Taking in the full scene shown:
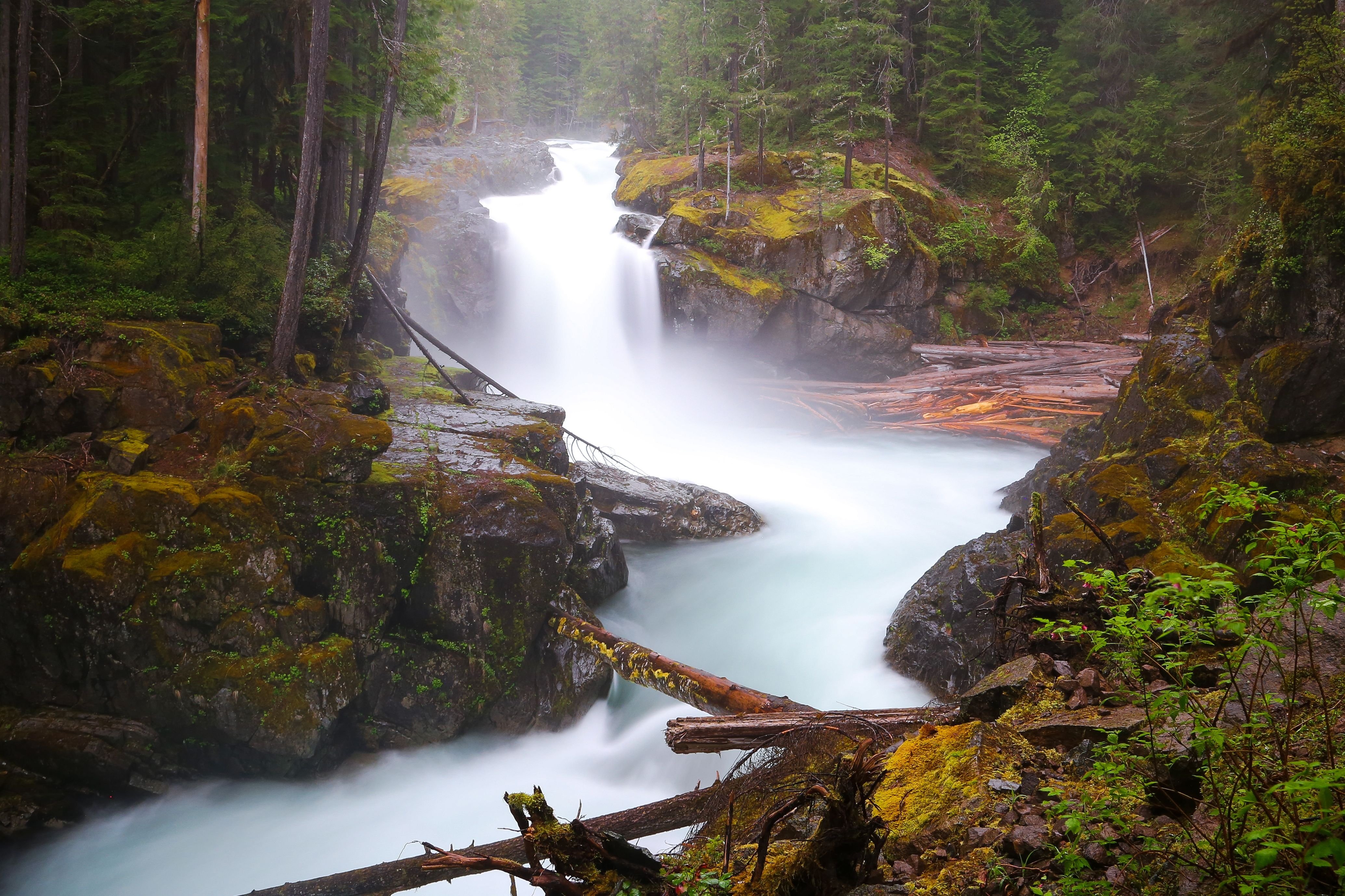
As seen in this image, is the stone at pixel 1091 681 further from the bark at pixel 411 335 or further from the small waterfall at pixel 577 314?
the small waterfall at pixel 577 314

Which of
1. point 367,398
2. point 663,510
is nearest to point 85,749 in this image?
point 367,398

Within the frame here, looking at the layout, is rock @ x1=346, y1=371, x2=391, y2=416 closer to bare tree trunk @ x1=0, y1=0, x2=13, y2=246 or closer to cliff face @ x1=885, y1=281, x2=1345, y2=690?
bare tree trunk @ x1=0, y1=0, x2=13, y2=246

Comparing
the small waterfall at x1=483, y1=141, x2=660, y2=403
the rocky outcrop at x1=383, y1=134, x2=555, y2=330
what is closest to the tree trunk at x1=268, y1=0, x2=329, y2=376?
the small waterfall at x1=483, y1=141, x2=660, y2=403

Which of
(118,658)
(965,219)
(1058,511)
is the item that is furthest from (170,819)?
(965,219)

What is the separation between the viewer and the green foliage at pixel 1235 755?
189 centimetres

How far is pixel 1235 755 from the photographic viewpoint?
229cm

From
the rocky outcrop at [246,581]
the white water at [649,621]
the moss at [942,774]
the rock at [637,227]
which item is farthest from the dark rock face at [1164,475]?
the rock at [637,227]

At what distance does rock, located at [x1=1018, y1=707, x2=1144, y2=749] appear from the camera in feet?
10.4

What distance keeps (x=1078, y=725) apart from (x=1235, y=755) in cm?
106

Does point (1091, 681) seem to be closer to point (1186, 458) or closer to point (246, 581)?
point (1186, 458)

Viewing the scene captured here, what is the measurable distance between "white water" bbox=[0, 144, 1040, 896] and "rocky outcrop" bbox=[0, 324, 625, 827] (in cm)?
38

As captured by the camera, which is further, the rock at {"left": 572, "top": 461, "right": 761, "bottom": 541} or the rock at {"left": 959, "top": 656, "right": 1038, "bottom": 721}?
the rock at {"left": 572, "top": 461, "right": 761, "bottom": 541}

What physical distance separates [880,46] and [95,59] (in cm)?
2049

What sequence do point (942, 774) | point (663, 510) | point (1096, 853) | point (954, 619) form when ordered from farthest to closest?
point (663, 510) → point (954, 619) → point (942, 774) → point (1096, 853)
